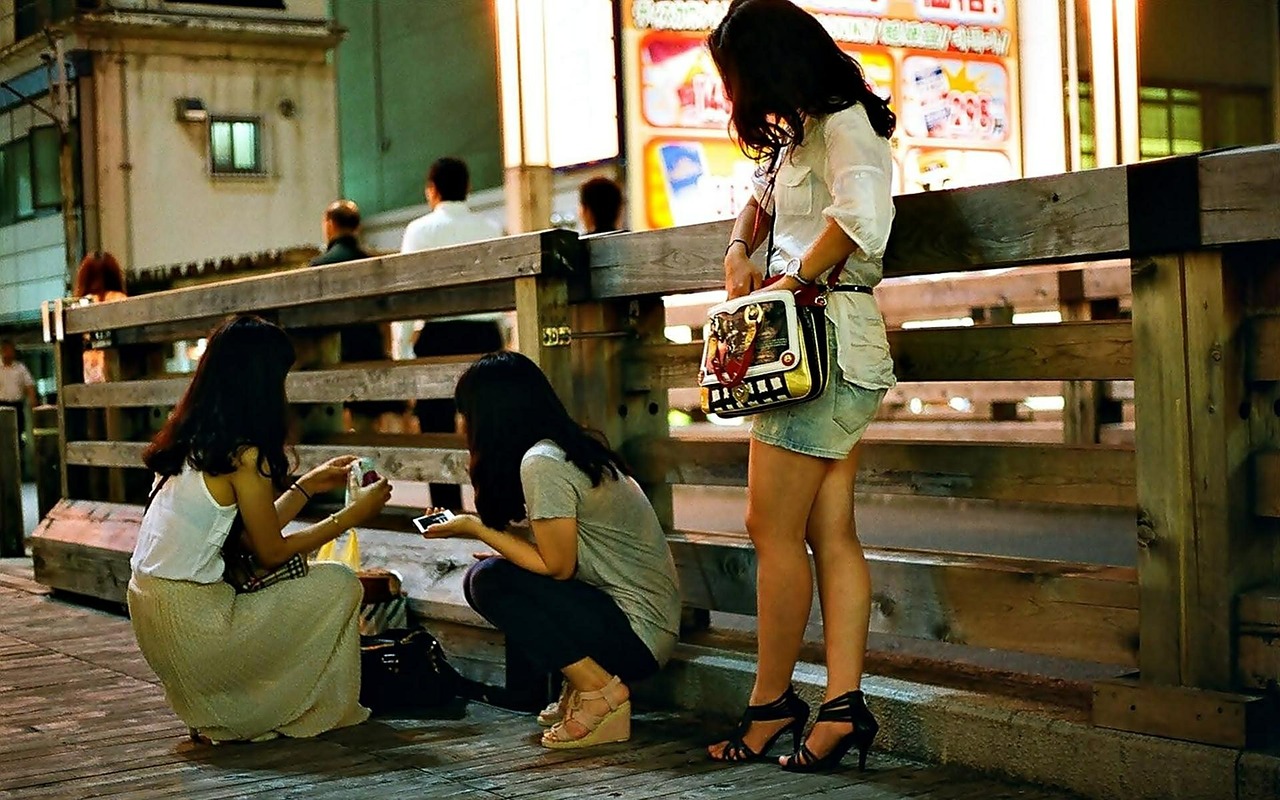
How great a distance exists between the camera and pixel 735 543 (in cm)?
530

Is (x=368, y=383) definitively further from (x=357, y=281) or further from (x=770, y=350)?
(x=770, y=350)

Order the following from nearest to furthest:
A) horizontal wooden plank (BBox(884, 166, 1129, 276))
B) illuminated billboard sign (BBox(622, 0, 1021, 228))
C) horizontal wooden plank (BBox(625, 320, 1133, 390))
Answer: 1. horizontal wooden plank (BBox(884, 166, 1129, 276))
2. horizontal wooden plank (BBox(625, 320, 1133, 390))
3. illuminated billboard sign (BBox(622, 0, 1021, 228))

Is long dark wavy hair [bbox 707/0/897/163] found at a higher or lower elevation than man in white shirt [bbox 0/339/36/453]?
higher

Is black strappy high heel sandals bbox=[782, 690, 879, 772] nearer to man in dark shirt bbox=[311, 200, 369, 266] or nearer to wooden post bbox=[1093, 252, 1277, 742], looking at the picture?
wooden post bbox=[1093, 252, 1277, 742]

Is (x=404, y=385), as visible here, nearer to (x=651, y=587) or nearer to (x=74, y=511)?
(x=651, y=587)

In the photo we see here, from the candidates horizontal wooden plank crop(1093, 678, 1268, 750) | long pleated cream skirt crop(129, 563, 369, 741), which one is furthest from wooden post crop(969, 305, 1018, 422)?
horizontal wooden plank crop(1093, 678, 1268, 750)

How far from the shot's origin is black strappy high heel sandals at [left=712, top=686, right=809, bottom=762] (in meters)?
4.47

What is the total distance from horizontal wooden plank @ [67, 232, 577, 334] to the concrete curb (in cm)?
163

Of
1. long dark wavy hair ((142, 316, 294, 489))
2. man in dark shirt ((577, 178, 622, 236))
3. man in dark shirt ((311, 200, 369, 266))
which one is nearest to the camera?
long dark wavy hair ((142, 316, 294, 489))

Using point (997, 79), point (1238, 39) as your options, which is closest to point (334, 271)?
point (997, 79)

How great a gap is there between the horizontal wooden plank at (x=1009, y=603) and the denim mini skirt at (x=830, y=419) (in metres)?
0.58

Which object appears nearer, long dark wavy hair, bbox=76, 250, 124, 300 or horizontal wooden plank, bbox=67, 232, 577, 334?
horizontal wooden plank, bbox=67, 232, 577, 334

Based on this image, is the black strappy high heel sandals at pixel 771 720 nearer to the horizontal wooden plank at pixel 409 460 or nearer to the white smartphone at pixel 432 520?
the white smartphone at pixel 432 520

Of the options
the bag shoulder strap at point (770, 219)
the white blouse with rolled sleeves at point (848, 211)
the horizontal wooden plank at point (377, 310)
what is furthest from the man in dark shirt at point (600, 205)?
the white blouse with rolled sleeves at point (848, 211)
